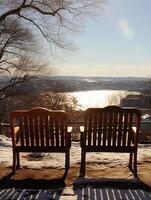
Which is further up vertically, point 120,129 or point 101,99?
point 120,129

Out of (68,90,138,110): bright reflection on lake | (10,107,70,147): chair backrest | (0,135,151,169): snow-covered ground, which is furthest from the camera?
(68,90,138,110): bright reflection on lake

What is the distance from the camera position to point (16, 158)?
683 cm

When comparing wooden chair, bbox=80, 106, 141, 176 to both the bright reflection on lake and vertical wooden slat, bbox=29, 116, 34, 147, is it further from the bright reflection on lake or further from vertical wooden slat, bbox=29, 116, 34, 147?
the bright reflection on lake

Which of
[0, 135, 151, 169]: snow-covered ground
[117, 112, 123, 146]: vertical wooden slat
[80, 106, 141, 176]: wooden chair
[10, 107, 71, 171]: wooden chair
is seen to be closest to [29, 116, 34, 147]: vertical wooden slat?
[10, 107, 71, 171]: wooden chair

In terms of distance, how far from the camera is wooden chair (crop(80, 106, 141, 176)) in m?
6.02

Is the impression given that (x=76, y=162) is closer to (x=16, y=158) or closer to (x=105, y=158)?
(x=105, y=158)

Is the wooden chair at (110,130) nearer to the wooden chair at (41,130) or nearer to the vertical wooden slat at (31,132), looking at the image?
the wooden chair at (41,130)

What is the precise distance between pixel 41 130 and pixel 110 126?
1.14 meters

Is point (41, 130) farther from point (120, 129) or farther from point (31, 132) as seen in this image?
point (120, 129)

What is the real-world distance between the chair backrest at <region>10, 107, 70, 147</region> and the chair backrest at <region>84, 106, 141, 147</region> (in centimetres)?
40

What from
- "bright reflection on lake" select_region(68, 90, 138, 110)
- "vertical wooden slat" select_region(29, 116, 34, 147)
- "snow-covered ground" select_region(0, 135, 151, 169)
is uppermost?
"vertical wooden slat" select_region(29, 116, 34, 147)

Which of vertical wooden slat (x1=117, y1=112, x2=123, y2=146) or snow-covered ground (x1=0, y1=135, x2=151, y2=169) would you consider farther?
snow-covered ground (x1=0, y1=135, x2=151, y2=169)

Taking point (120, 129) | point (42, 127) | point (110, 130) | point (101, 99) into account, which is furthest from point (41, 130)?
point (101, 99)

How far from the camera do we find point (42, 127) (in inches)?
239
